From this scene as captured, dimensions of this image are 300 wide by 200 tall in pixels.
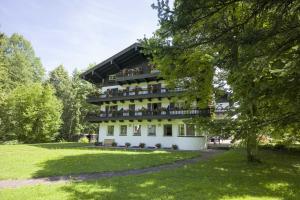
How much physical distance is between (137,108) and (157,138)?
5.22m

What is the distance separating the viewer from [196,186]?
35.5 feet

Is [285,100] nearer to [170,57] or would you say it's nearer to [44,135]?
[170,57]

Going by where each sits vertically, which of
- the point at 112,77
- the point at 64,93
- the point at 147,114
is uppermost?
the point at 64,93

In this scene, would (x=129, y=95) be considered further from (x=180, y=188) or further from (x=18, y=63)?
(x=18, y=63)

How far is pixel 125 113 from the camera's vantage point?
36.7 m

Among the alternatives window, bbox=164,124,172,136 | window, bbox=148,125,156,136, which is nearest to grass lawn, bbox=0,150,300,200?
window, bbox=164,124,172,136

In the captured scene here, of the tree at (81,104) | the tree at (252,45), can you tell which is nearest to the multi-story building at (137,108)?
the tree at (81,104)

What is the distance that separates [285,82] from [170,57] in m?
3.20

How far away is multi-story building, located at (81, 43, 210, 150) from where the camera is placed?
3225 centimetres

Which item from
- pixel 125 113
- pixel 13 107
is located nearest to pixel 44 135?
pixel 13 107

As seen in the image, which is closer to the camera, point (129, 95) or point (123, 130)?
point (129, 95)

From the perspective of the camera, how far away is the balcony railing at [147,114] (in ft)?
102

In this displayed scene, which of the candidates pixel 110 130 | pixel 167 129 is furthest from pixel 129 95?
pixel 167 129

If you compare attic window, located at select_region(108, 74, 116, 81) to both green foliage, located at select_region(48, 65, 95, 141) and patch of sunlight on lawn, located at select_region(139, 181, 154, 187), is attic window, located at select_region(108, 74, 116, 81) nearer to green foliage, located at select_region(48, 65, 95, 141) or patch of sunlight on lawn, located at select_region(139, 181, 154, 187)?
green foliage, located at select_region(48, 65, 95, 141)
